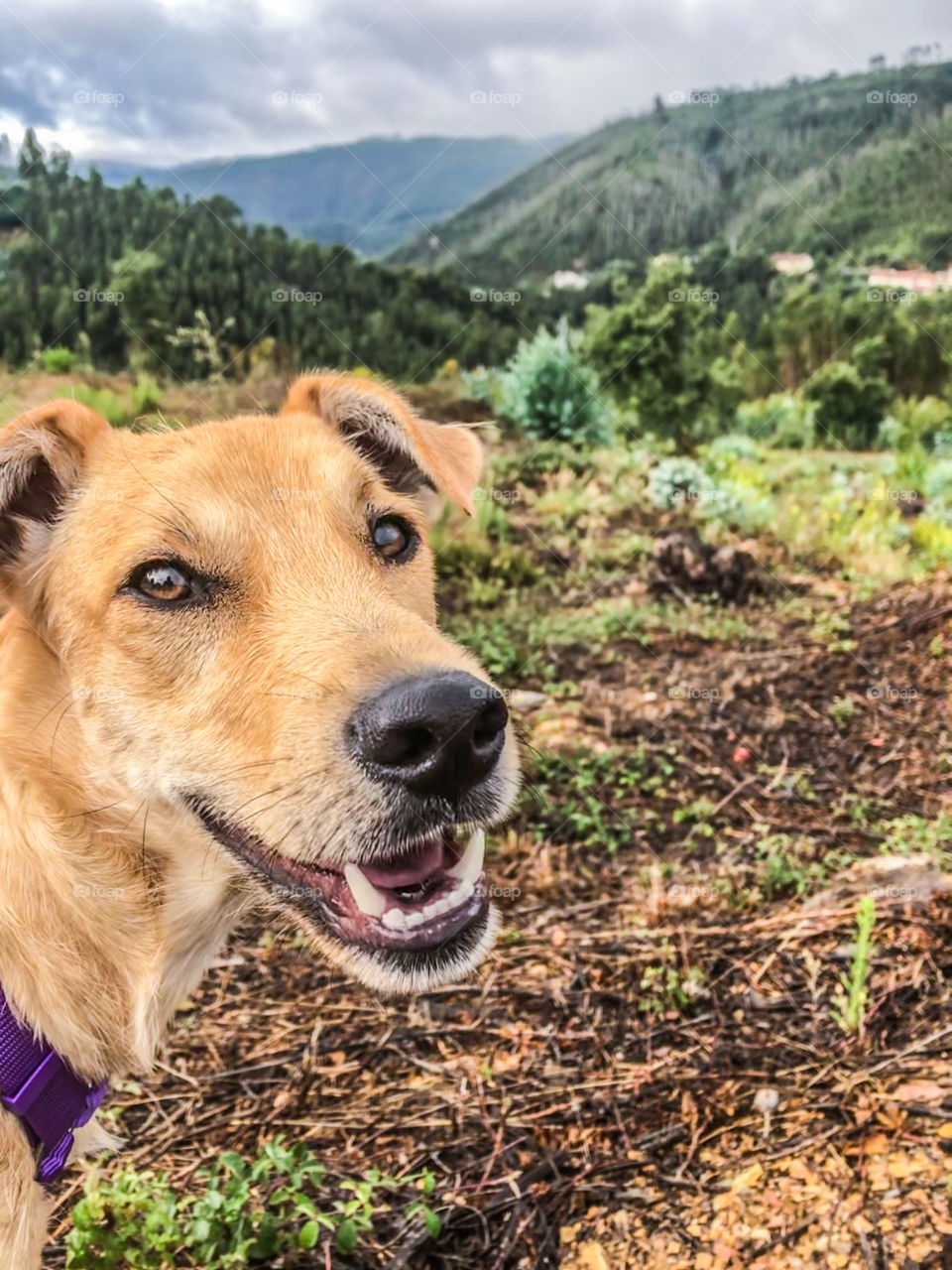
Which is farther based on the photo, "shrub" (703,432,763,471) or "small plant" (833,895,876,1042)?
"shrub" (703,432,763,471)

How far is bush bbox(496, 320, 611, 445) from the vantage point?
769 cm

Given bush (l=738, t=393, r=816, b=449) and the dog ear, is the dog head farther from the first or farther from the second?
bush (l=738, t=393, r=816, b=449)

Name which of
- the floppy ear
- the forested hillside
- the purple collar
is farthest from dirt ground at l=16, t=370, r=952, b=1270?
the forested hillside

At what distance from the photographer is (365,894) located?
2.11m

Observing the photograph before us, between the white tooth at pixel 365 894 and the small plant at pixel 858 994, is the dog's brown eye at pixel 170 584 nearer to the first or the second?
the white tooth at pixel 365 894

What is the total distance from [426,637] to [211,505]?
662mm

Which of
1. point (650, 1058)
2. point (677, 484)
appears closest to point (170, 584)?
point (650, 1058)

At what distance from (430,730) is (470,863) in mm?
491

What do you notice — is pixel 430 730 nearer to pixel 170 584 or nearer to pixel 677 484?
pixel 170 584

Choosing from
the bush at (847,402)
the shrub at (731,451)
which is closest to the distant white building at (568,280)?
the shrub at (731,451)

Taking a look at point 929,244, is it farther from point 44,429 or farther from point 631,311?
point 44,429

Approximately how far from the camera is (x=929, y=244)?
27.3 feet

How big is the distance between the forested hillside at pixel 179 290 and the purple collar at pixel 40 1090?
5.56 metres

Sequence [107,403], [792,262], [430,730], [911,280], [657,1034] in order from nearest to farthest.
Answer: [430,730] < [657,1034] < [107,403] < [911,280] < [792,262]
